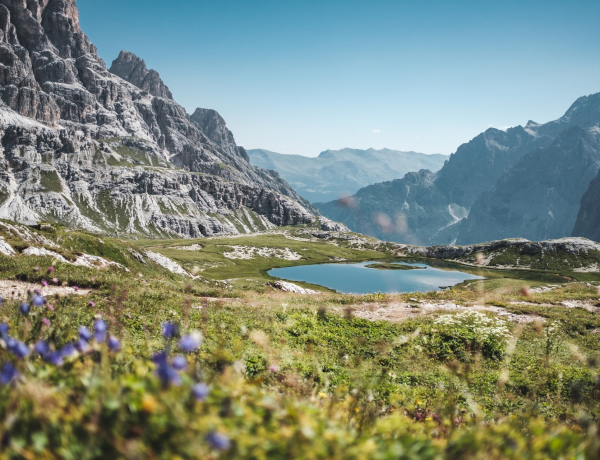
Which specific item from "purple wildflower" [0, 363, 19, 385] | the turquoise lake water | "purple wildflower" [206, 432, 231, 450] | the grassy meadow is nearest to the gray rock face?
the turquoise lake water

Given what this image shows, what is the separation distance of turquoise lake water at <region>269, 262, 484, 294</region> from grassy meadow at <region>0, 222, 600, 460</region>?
89.8 m

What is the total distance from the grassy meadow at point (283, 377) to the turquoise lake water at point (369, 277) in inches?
3535

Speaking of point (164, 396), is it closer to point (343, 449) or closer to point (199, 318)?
point (343, 449)

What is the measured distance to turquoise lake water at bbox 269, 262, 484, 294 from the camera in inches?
4628

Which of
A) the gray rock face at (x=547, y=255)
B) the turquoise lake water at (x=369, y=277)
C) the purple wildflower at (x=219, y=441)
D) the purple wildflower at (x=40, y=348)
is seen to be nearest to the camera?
the purple wildflower at (x=219, y=441)

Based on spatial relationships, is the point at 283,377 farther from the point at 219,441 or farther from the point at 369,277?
the point at 369,277

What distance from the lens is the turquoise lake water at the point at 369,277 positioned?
11756 centimetres

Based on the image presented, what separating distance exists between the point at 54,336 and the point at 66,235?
38.3 m

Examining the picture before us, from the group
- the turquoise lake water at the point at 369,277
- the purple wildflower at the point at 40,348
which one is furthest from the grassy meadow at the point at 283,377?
the turquoise lake water at the point at 369,277

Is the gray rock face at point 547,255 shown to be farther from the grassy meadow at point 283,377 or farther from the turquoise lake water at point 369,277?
the grassy meadow at point 283,377

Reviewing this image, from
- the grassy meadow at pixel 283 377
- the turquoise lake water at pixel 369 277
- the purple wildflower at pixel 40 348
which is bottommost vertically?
the turquoise lake water at pixel 369 277

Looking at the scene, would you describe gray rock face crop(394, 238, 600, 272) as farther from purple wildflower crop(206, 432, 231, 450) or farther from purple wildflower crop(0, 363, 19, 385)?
purple wildflower crop(0, 363, 19, 385)

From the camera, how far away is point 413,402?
8930 mm

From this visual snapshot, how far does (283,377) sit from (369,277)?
13576cm
